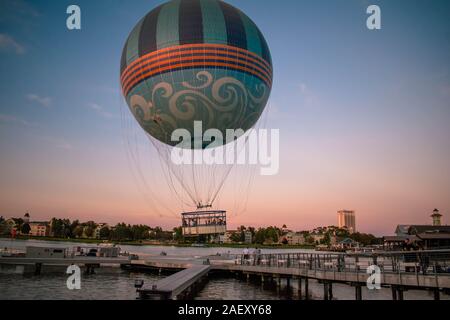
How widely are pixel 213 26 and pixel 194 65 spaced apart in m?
2.72

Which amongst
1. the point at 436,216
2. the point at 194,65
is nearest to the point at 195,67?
the point at 194,65

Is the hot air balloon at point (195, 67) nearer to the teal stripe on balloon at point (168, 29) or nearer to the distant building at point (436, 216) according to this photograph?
the teal stripe on balloon at point (168, 29)

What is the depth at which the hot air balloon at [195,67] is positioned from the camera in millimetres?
23766

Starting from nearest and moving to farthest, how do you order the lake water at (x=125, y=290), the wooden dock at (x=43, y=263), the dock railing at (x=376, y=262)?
the dock railing at (x=376, y=262), the lake water at (x=125, y=290), the wooden dock at (x=43, y=263)

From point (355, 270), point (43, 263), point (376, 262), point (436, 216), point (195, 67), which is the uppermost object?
point (195, 67)

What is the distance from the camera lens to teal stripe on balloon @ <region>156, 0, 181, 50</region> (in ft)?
77.8

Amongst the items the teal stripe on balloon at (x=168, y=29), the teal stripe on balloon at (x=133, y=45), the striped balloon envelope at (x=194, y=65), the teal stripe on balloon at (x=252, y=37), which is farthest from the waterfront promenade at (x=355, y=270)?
the teal stripe on balloon at (x=133, y=45)

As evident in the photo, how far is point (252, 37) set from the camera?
1008 inches

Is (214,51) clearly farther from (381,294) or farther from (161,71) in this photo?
(381,294)

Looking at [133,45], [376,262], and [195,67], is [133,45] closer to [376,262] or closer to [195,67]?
[195,67]

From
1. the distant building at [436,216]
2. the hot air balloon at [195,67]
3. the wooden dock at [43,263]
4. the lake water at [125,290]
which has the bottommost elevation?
the lake water at [125,290]

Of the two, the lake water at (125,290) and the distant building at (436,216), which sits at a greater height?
the distant building at (436,216)

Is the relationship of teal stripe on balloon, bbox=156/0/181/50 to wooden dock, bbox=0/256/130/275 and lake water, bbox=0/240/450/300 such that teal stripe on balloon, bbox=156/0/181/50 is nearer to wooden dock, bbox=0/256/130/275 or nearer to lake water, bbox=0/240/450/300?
lake water, bbox=0/240/450/300

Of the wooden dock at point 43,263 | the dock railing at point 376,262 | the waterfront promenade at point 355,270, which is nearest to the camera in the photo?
the waterfront promenade at point 355,270
